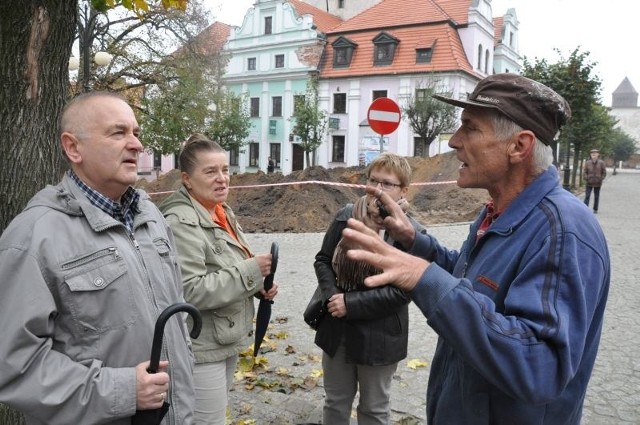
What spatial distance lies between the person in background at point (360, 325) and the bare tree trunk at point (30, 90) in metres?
1.76

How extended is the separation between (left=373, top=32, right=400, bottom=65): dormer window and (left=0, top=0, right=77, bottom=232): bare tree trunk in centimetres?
3806

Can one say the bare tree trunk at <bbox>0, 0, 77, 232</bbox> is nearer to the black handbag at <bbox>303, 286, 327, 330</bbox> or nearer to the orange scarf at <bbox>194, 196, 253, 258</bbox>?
the orange scarf at <bbox>194, 196, 253, 258</bbox>

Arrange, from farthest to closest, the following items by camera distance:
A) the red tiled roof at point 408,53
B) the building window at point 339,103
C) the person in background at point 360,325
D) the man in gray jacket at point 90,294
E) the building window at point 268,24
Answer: the building window at point 268,24, the building window at point 339,103, the red tiled roof at point 408,53, the person in background at point 360,325, the man in gray jacket at point 90,294

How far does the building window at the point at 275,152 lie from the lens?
43.9 m

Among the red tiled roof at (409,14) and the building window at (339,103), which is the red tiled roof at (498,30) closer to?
the red tiled roof at (409,14)

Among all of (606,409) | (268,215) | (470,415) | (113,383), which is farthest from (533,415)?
(268,215)

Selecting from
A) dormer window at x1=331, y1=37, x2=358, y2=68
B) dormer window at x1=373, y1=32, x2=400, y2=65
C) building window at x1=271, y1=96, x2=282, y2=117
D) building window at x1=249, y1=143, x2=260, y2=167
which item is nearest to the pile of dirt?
dormer window at x1=373, y1=32, x2=400, y2=65

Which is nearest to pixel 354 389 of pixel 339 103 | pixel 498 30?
pixel 339 103

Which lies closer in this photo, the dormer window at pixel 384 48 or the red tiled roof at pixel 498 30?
the dormer window at pixel 384 48

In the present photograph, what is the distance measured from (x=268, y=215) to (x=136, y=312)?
1477 cm

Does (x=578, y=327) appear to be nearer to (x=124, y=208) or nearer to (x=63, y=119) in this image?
(x=124, y=208)

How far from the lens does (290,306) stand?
280 inches

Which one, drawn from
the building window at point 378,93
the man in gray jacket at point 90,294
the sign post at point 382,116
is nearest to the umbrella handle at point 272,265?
the man in gray jacket at point 90,294

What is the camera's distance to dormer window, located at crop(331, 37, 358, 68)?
134ft
